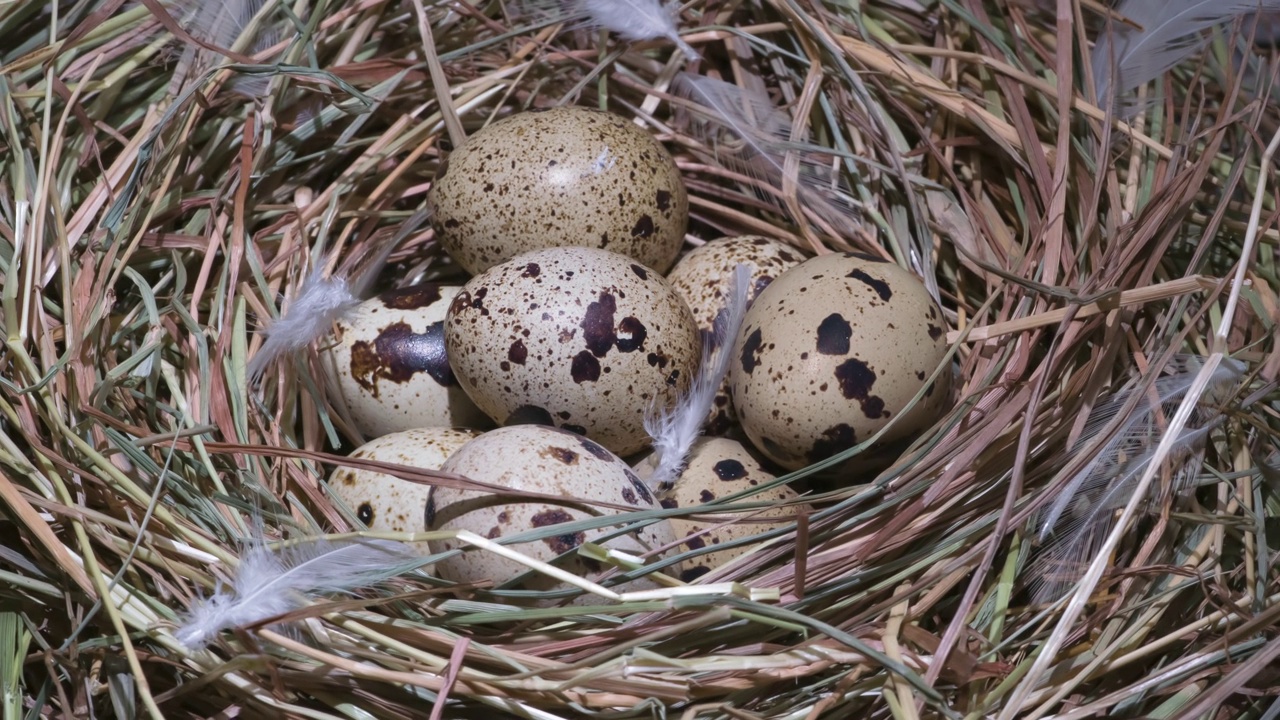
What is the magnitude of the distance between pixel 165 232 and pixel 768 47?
1.00 meters

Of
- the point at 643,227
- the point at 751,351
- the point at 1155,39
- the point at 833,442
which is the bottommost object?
the point at 833,442

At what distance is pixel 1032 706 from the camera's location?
1.07 m

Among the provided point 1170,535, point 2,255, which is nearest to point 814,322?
point 1170,535

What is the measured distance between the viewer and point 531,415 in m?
1.37

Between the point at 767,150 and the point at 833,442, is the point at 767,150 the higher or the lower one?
the higher one

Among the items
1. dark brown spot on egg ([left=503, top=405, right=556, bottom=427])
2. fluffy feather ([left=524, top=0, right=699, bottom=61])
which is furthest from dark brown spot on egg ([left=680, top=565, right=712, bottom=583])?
fluffy feather ([left=524, top=0, right=699, bottom=61])

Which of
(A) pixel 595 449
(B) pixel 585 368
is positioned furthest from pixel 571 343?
(A) pixel 595 449

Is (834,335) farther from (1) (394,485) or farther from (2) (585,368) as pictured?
(1) (394,485)

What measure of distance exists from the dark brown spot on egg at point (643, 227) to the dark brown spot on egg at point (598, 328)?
0.77ft

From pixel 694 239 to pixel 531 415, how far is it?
579 millimetres

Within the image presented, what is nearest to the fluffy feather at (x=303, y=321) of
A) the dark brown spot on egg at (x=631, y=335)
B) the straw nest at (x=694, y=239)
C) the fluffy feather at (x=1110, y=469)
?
the straw nest at (x=694, y=239)

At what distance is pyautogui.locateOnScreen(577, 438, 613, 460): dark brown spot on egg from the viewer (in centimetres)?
126

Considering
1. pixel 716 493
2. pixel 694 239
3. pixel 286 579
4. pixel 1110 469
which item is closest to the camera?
pixel 286 579

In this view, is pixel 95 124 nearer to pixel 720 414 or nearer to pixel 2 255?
pixel 2 255
